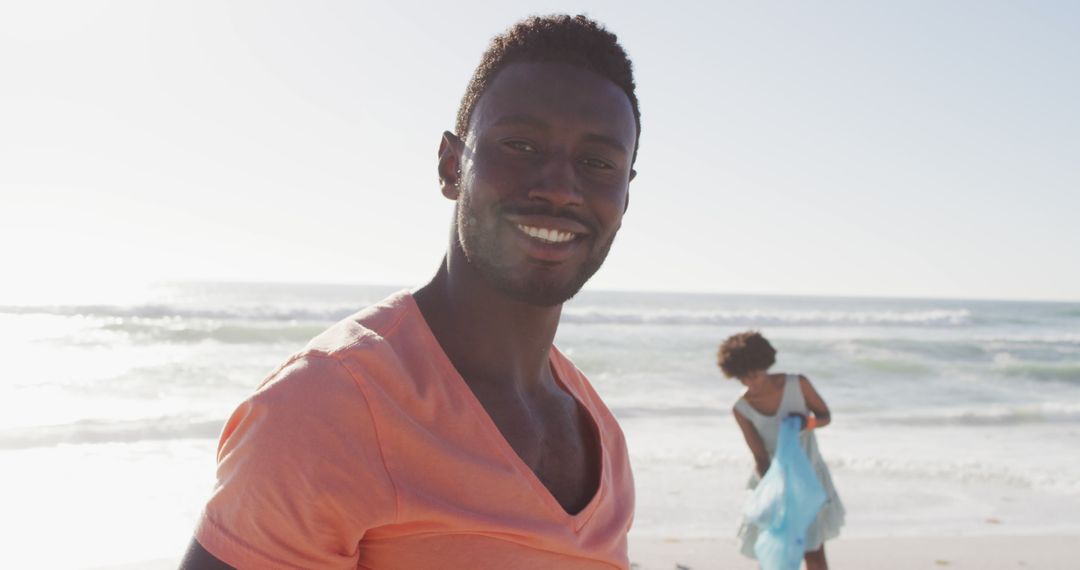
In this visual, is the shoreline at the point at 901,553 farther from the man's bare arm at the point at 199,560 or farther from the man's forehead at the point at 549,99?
the man's bare arm at the point at 199,560

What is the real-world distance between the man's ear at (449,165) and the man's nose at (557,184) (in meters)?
0.21

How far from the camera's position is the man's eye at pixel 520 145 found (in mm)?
1475

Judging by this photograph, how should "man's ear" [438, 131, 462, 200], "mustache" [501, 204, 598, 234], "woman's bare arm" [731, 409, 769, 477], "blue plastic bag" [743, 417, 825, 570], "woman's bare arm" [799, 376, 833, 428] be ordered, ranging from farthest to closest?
"woman's bare arm" [799, 376, 833, 428] → "woman's bare arm" [731, 409, 769, 477] → "blue plastic bag" [743, 417, 825, 570] → "man's ear" [438, 131, 462, 200] → "mustache" [501, 204, 598, 234]

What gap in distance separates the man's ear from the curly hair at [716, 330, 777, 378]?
507cm

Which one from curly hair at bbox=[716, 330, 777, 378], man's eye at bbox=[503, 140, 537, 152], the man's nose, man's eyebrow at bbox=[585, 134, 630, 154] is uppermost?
man's eyebrow at bbox=[585, 134, 630, 154]

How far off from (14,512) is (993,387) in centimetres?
1747

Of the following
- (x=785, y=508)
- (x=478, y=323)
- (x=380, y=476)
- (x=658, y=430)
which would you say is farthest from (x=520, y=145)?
(x=658, y=430)

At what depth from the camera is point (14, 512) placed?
685 centimetres

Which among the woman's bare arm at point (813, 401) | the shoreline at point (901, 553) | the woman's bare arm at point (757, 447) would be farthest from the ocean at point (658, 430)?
the woman's bare arm at point (813, 401)

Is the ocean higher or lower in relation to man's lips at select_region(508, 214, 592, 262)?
lower

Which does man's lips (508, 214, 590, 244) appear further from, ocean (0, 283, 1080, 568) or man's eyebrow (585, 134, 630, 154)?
ocean (0, 283, 1080, 568)

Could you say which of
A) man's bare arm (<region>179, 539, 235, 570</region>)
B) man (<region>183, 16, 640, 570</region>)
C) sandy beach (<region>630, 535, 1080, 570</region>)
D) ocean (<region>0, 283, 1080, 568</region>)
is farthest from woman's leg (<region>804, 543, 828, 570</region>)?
man's bare arm (<region>179, 539, 235, 570</region>)

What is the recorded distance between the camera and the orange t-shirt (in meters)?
1.13

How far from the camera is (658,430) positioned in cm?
→ 1150
